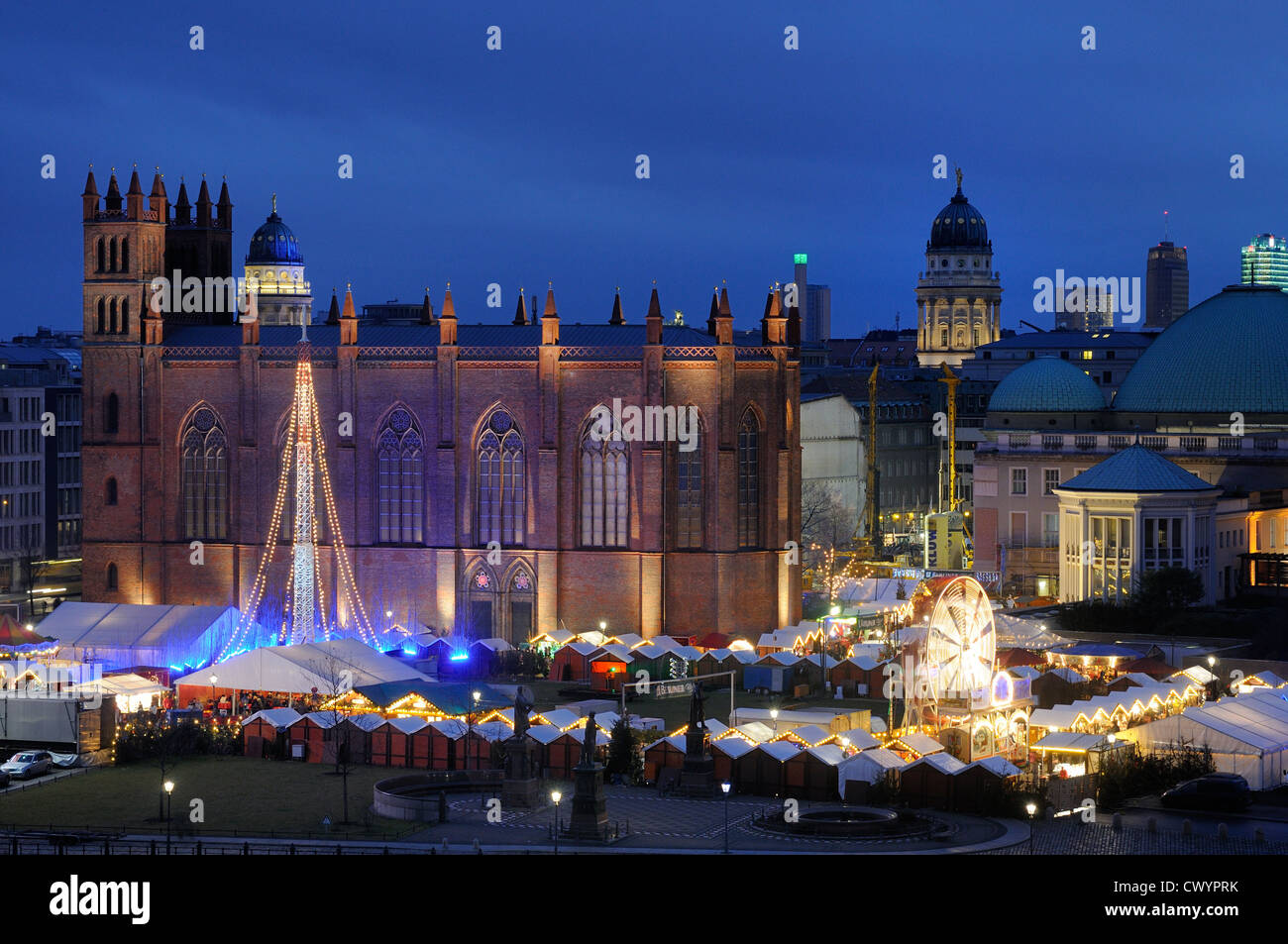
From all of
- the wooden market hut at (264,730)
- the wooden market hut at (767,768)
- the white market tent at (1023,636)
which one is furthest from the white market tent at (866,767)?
the white market tent at (1023,636)

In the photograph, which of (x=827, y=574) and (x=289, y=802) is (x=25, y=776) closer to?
(x=289, y=802)

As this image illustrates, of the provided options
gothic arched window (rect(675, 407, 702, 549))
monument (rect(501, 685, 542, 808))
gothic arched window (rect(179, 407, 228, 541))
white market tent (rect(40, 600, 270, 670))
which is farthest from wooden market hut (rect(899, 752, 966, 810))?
gothic arched window (rect(179, 407, 228, 541))

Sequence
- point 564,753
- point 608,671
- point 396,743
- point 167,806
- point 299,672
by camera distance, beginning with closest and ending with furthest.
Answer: point 167,806
point 564,753
point 396,743
point 299,672
point 608,671

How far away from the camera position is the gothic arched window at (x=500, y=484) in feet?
308

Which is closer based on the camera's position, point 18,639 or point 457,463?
point 18,639

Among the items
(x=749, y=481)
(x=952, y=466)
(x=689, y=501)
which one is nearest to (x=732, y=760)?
(x=689, y=501)

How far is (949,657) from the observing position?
66.1m

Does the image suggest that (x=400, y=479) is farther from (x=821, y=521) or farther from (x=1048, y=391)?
(x=821, y=521)

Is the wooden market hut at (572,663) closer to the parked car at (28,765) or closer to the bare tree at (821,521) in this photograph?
the parked car at (28,765)

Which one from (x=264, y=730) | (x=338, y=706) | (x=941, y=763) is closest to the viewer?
(x=941, y=763)

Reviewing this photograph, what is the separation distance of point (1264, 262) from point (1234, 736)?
82.9 m

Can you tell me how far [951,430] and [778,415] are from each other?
59.5 meters
